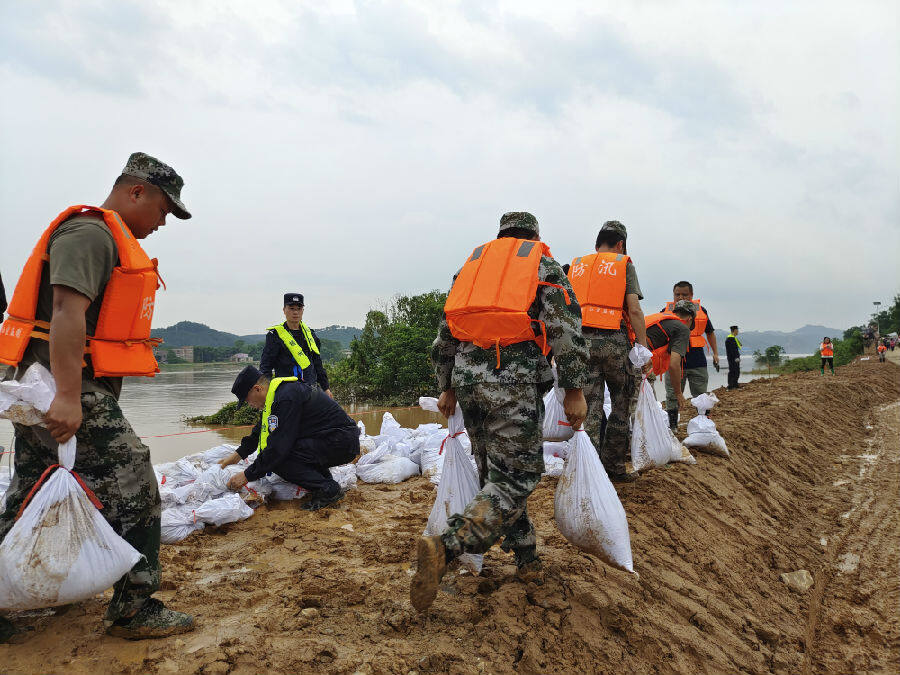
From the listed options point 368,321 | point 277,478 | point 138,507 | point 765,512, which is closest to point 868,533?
point 765,512

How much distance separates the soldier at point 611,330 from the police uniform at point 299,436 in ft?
5.76

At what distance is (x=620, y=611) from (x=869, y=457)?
6387 millimetres

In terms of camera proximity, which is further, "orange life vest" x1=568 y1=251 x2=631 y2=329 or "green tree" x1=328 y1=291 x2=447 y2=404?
"green tree" x1=328 y1=291 x2=447 y2=404

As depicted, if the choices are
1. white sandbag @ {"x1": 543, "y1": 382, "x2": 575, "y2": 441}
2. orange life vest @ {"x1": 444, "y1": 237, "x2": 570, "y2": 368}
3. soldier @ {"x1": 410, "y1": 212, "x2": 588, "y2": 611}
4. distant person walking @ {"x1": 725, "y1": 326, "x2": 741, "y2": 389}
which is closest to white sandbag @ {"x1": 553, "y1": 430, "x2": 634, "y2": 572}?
soldier @ {"x1": 410, "y1": 212, "x2": 588, "y2": 611}

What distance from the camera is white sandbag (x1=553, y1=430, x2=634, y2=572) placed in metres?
2.40

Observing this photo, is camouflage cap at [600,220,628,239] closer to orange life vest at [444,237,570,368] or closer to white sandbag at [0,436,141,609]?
orange life vest at [444,237,570,368]

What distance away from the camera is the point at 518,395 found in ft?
7.70

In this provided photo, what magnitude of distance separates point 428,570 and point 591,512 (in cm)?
81

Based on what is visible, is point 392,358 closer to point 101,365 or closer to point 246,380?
point 246,380

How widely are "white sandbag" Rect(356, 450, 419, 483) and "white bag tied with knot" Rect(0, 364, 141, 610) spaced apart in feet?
9.48

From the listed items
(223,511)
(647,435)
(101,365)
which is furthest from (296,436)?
(647,435)

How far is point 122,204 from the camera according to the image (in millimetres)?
2156

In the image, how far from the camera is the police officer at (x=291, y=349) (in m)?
4.95

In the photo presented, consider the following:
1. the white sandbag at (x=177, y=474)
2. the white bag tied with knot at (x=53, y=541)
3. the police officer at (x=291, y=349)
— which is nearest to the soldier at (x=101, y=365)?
the white bag tied with knot at (x=53, y=541)
